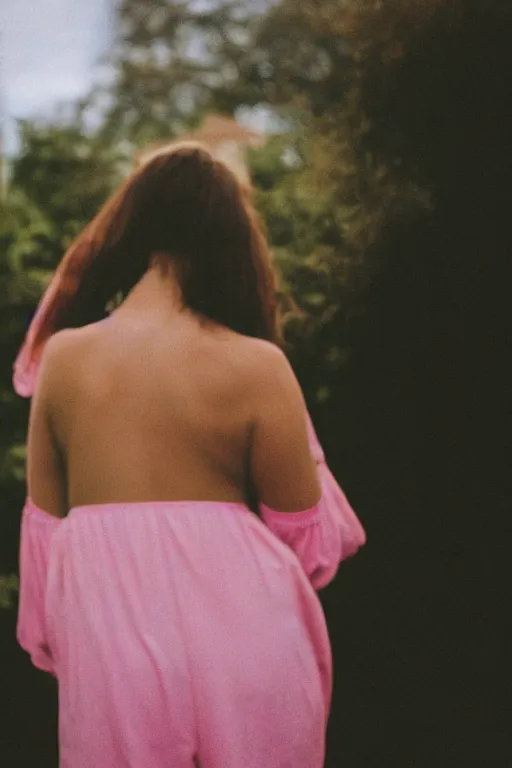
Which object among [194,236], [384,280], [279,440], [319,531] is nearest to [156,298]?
[194,236]

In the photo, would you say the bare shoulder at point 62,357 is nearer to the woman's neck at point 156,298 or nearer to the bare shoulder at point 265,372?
the woman's neck at point 156,298

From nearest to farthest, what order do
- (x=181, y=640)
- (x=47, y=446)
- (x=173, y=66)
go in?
1. (x=181, y=640)
2. (x=47, y=446)
3. (x=173, y=66)

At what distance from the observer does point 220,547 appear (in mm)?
1284

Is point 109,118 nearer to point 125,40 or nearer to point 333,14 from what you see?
point 125,40

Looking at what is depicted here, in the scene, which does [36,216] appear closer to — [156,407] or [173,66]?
[173,66]

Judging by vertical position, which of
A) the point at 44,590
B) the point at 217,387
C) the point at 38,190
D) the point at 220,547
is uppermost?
the point at 38,190

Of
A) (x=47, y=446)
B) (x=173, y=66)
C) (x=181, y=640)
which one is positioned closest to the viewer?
(x=181, y=640)

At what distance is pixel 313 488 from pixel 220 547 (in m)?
0.22

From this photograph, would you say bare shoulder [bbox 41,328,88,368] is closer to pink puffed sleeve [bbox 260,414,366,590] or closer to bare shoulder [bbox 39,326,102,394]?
bare shoulder [bbox 39,326,102,394]

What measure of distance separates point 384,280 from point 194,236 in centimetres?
92

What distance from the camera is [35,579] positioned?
145 centimetres

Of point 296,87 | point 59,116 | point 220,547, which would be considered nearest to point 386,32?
point 296,87

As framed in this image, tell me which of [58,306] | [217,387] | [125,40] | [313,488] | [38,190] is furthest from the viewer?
[38,190]

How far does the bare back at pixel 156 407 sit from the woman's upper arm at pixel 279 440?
29 mm
